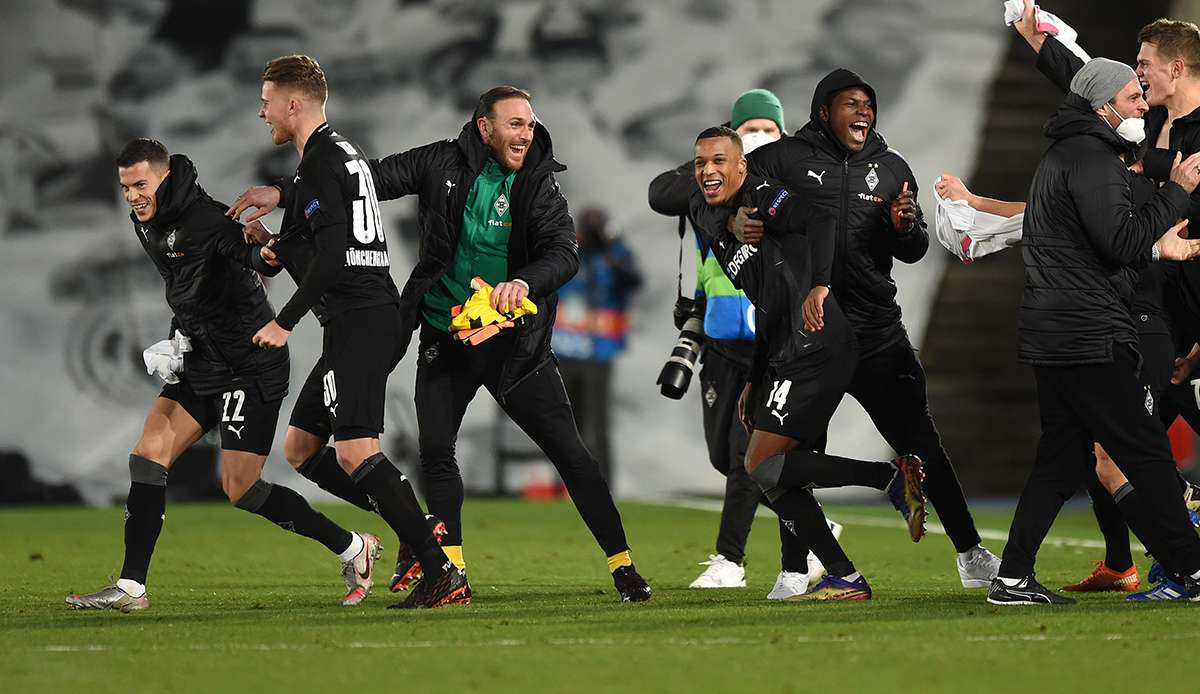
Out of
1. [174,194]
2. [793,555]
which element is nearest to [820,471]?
[793,555]

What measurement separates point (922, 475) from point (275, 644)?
260cm

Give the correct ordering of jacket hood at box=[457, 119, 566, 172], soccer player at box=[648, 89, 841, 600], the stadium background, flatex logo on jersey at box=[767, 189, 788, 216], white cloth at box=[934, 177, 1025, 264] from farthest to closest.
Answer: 1. the stadium background
2. soccer player at box=[648, 89, 841, 600]
3. white cloth at box=[934, 177, 1025, 264]
4. jacket hood at box=[457, 119, 566, 172]
5. flatex logo on jersey at box=[767, 189, 788, 216]

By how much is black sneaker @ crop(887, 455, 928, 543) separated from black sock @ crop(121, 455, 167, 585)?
9.16 feet

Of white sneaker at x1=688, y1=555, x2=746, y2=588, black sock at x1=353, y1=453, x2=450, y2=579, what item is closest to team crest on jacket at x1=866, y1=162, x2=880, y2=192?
white sneaker at x1=688, y1=555, x2=746, y2=588

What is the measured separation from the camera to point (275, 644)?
209 inches

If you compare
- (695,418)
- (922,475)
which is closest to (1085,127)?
(922,475)

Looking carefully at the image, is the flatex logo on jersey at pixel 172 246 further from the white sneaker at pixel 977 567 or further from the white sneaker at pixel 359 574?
the white sneaker at pixel 977 567

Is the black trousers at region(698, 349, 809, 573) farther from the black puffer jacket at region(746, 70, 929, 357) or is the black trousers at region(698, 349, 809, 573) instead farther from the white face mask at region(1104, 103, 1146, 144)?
the white face mask at region(1104, 103, 1146, 144)

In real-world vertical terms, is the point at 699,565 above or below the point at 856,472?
below

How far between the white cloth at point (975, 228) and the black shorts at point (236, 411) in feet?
8.93

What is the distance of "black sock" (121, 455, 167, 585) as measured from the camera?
6.50m

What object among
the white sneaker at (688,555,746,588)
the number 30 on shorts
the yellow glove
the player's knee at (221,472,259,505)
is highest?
the yellow glove

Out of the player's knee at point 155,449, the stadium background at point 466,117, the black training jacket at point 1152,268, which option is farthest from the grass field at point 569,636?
the stadium background at point 466,117

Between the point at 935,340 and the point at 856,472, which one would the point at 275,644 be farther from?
the point at 935,340
